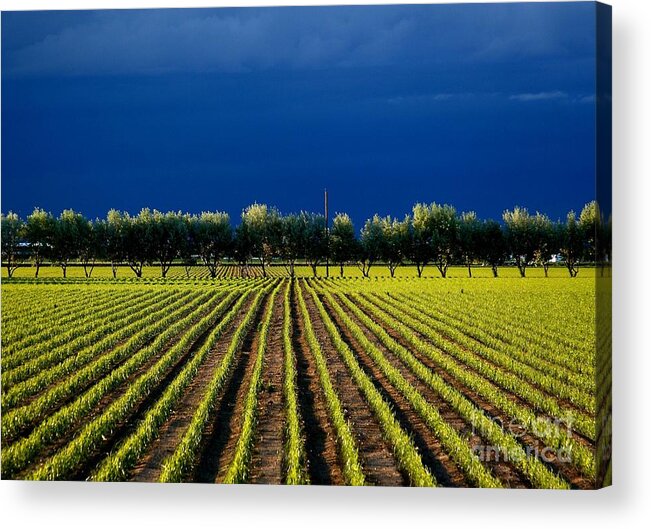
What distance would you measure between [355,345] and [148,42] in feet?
15.2

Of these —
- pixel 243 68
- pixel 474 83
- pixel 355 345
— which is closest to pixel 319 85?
pixel 243 68

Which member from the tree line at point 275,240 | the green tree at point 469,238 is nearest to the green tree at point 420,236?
the tree line at point 275,240

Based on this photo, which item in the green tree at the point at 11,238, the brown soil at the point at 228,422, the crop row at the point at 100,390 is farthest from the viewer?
the green tree at the point at 11,238

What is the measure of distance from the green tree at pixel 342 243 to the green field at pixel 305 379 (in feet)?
0.52

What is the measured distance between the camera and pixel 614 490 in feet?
26.5

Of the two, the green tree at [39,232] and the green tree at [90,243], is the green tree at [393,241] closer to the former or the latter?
the green tree at [90,243]

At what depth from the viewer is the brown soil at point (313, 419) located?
798 centimetres

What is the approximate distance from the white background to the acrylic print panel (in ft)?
0.58

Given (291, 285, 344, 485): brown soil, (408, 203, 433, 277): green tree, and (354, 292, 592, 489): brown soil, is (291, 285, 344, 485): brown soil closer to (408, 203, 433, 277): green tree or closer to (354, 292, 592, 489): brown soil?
(354, 292, 592, 489): brown soil

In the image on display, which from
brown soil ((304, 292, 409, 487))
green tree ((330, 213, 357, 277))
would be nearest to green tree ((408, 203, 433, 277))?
green tree ((330, 213, 357, 277))

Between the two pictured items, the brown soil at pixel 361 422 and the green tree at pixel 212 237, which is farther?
the green tree at pixel 212 237

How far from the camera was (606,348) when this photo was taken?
26.2 ft

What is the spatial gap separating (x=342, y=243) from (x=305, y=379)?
1.84 m

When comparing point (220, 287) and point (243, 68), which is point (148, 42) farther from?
point (220, 287)
